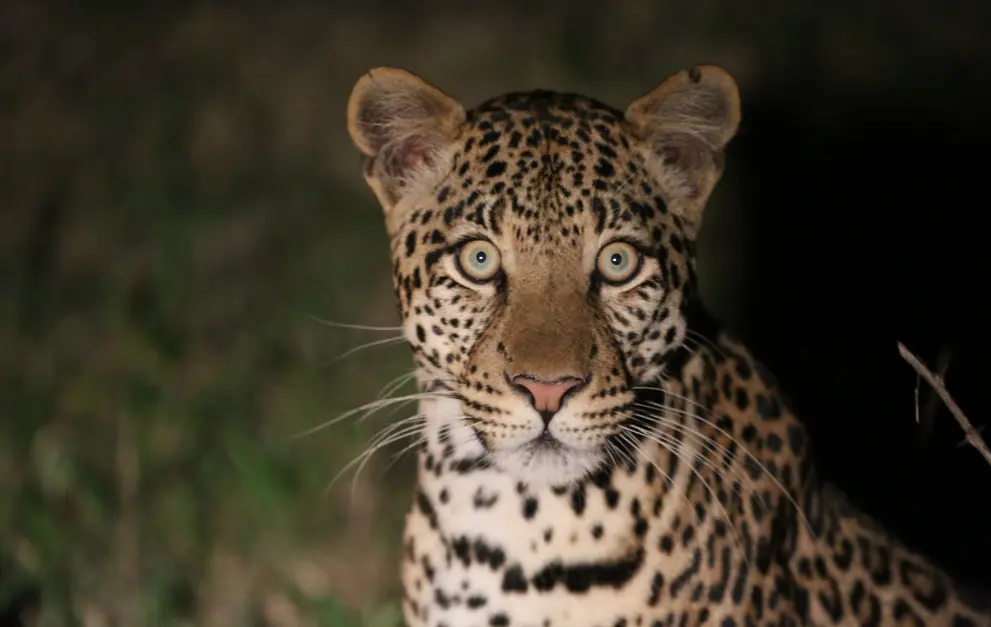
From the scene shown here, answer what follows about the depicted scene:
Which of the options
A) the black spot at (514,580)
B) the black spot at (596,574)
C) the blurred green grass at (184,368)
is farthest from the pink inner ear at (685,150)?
the blurred green grass at (184,368)

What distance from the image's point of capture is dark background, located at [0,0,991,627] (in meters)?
4.82

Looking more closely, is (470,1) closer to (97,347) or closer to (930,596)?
(97,347)

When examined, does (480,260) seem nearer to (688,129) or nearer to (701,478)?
(688,129)

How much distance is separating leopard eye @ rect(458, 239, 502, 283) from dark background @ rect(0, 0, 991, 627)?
5.58 feet

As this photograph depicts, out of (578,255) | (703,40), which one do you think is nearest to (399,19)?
(703,40)

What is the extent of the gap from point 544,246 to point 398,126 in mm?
482

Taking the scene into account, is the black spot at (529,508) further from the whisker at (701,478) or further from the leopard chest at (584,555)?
the whisker at (701,478)

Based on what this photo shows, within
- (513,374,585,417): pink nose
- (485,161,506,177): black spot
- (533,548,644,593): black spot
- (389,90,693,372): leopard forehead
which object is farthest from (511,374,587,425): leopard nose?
(485,161,506,177): black spot

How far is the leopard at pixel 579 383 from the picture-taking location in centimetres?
296

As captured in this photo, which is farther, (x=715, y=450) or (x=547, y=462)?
(x=715, y=450)

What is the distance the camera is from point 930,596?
3.39 metres

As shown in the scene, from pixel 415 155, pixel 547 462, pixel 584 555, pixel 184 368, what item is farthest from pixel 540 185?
pixel 184 368

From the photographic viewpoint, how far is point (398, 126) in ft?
10.5

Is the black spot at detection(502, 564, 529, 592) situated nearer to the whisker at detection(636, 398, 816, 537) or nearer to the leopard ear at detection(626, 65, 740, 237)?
the whisker at detection(636, 398, 816, 537)
